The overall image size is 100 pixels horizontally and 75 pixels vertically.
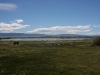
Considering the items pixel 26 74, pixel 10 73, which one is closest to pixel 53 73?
pixel 26 74

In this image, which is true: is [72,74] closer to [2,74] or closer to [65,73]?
[65,73]

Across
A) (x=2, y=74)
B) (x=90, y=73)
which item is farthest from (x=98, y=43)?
(x=2, y=74)

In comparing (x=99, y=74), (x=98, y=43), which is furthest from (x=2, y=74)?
(x=98, y=43)

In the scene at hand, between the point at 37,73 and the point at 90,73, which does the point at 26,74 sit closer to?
the point at 37,73

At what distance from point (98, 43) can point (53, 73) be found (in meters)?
56.9

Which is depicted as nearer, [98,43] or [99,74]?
[99,74]

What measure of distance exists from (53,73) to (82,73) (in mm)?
3410

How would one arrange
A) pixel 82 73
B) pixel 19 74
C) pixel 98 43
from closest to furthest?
1. pixel 19 74
2. pixel 82 73
3. pixel 98 43

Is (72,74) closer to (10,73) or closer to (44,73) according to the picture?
(44,73)

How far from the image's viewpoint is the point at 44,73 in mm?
21297

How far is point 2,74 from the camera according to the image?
20594 millimetres

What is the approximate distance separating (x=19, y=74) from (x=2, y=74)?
6.11ft

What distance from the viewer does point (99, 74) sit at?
21.6 meters

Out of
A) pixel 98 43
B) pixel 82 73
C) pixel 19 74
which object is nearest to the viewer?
pixel 19 74
